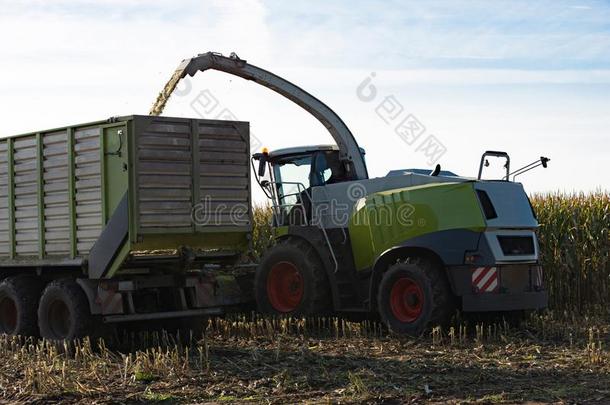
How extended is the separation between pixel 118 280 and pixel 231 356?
1.52 meters

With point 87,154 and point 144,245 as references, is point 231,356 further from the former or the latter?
point 87,154

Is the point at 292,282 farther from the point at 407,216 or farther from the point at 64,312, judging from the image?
the point at 64,312

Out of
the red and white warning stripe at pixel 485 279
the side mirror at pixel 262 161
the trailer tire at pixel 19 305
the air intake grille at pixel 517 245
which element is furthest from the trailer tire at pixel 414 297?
the trailer tire at pixel 19 305

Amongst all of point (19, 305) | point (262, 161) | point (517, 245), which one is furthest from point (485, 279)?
point (19, 305)

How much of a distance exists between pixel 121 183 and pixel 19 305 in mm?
2309

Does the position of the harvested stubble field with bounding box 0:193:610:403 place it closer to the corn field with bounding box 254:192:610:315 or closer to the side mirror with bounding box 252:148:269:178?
the corn field with bounding box 254:192:610:315

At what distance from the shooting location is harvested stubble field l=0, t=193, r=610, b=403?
7.93 m

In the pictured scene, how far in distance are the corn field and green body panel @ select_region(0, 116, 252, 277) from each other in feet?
18.2

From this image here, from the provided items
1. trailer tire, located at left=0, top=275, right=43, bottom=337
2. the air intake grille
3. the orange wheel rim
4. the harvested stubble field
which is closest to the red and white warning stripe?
the air intake grille

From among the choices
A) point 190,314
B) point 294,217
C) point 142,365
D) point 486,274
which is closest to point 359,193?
point 294,217

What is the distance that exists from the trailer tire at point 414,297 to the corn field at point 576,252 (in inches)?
178

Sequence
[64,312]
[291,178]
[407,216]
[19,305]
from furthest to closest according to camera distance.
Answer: [291,178] < [407,216] < [19,305] < [64,312]

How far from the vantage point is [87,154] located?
10.6 m

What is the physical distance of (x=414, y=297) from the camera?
11727 mm
